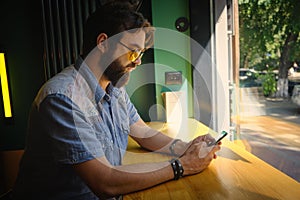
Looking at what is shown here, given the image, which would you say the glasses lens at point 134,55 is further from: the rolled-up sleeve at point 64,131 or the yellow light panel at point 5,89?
the yellow light panel at point 5,89

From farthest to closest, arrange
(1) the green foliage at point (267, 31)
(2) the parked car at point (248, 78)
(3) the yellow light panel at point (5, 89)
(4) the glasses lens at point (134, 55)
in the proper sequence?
1. (2) the parked car at point (248, 78)
2. (3) the yellow light panel at point (5, 89)
3. (1) the green foliage at point (267, 31)
4. (4) the glasses lens at point (134, 55)

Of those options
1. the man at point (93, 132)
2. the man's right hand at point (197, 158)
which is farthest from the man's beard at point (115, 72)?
the man's right hand at point (197, 158)

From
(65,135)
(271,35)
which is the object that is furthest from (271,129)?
(65,135)

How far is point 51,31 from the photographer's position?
2.17 m

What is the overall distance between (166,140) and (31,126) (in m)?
0.67

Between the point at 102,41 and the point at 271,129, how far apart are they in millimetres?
2254

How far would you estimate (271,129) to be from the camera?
107 inches

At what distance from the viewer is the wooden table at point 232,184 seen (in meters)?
0.89

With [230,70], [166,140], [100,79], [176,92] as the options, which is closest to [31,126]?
[100,79]

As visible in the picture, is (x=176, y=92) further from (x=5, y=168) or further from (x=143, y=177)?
(x=5, y=168)

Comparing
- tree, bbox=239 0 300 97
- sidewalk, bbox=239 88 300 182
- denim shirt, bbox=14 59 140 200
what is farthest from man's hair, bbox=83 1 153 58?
sidewalk, bbox=239 88 300 182

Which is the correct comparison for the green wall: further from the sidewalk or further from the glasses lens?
the glasses lens

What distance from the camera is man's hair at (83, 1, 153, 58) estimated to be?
3.47 feet

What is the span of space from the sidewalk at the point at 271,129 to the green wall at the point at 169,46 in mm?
832
